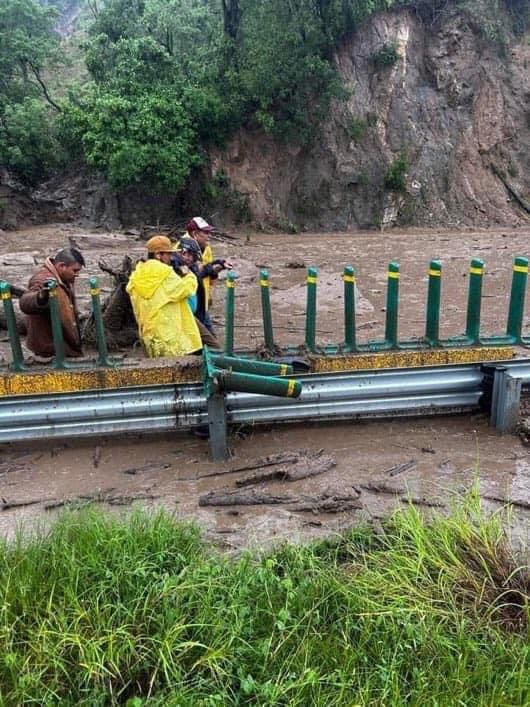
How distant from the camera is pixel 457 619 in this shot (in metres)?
3.04

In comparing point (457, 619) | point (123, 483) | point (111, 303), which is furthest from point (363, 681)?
point (111, 303)

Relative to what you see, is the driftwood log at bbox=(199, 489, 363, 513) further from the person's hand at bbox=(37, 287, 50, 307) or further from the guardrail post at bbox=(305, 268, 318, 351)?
the person's hand at bbox=(37, 287, 50, 307)

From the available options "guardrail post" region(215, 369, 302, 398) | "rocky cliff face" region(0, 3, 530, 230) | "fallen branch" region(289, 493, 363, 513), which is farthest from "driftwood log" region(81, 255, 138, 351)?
"rocky cliff face" region(0, 3, 530, 230)

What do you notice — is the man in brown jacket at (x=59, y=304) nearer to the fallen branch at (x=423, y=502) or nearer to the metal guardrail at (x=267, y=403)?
the metal guardrail at (x=267, y=403)

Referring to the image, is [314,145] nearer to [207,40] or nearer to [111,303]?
[207,40]

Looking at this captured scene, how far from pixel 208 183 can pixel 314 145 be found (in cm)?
391

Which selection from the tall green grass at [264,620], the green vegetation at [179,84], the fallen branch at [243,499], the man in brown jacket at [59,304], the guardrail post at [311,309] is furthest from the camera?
the green vegetation at [179,84]

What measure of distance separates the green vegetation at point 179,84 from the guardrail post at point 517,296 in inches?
Answer: 607

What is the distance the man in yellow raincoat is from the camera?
5.90 metres

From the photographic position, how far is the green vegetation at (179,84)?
19.7m

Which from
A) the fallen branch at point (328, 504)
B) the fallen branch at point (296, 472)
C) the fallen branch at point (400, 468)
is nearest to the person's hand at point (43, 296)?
the fallen branch at point (296, 472)

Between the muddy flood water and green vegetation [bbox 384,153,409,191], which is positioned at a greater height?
green vegetation [bbox 384,153,409,191]

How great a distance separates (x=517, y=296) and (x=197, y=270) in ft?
10.6

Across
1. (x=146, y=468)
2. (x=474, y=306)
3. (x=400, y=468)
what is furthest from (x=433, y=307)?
(x=146, y=468)
